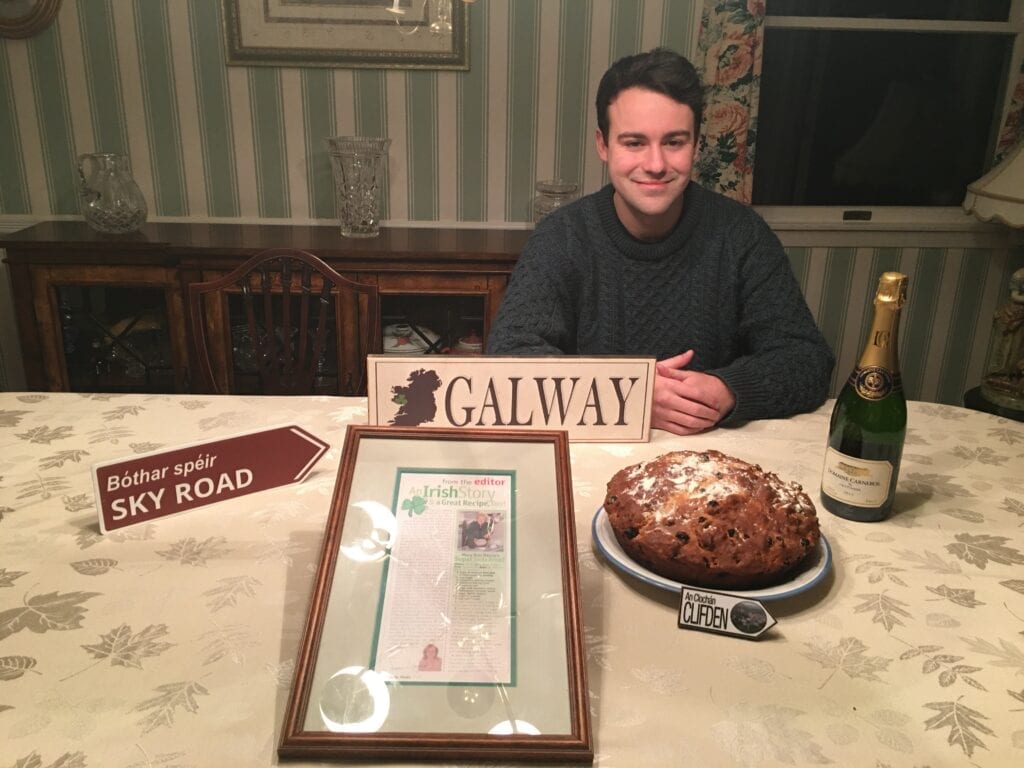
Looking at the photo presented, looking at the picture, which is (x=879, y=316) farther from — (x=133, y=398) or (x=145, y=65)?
(x=145, y=65)

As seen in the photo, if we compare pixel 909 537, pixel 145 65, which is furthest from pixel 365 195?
pixel 909 537

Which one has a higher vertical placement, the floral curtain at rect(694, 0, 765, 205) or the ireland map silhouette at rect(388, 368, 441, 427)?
the floral curtain at rect(694, 0, 765, 205)

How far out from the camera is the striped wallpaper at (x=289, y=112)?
2.51m

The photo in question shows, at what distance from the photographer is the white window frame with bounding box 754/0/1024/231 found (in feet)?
8.96

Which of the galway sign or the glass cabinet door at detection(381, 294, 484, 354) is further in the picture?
the glass cabinet door at detection(381, 294, 484, 354)

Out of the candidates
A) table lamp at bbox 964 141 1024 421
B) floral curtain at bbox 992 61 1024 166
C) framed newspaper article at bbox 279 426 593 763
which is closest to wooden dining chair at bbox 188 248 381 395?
framed newspaper article at bbox 279 426 593 763

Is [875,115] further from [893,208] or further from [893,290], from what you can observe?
[893,290]

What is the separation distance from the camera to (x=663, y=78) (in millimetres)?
1530

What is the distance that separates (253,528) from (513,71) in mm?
1997

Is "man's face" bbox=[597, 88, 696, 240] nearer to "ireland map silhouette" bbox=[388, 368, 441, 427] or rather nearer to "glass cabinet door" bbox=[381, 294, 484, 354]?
"ireland map silhouette" bbox=[388, 368, 441, 427]

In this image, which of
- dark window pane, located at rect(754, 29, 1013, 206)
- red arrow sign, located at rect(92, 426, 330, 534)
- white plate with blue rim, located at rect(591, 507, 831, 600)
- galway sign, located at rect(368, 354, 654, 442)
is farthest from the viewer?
dark window pane, located at rect(754, 29, 1013, 206)

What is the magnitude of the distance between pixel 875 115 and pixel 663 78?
177cm

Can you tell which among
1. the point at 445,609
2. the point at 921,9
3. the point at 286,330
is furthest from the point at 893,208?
the point at 445,609

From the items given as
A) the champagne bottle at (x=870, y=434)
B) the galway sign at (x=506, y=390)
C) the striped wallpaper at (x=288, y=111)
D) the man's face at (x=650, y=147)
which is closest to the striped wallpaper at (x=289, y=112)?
the striped wallpaper at (x=288, y=111)
